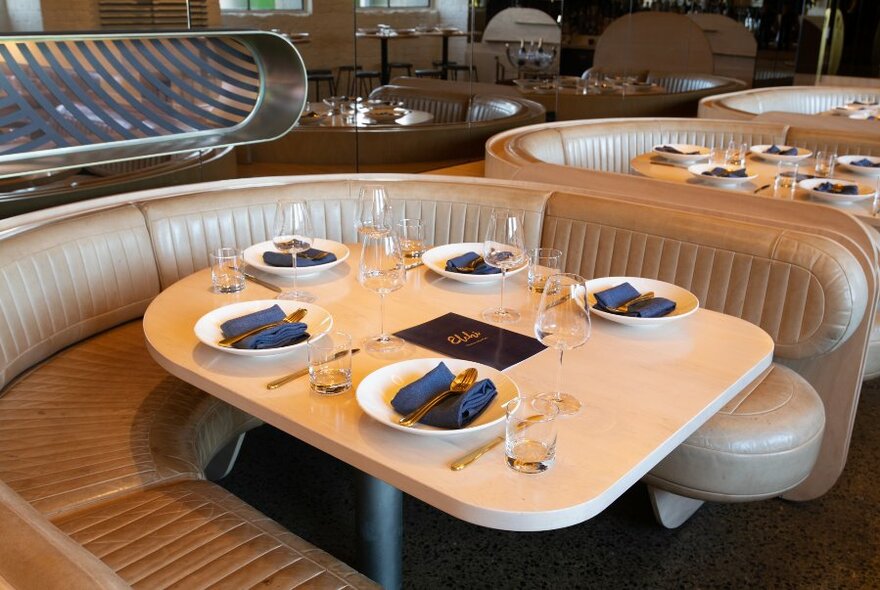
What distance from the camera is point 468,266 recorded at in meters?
2.26

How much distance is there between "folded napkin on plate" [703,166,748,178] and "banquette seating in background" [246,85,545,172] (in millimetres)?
1551

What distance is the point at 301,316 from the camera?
189cm

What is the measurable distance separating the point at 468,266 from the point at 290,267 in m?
0.49

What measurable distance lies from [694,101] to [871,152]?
2971 mm

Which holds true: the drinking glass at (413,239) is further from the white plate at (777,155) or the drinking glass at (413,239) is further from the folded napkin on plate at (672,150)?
the white plate at (777,155)

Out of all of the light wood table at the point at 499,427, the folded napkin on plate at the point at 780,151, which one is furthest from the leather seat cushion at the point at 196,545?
the folded napkin on plate at the point at 780,151

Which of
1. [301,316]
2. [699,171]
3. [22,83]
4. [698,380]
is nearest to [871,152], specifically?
[699,171]

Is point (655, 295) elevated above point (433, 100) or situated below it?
below

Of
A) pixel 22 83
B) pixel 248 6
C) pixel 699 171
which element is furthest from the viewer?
pixel 699 171

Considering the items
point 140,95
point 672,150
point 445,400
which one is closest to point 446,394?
point 445,400

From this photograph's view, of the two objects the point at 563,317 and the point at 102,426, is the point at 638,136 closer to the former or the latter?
the point at 563,317

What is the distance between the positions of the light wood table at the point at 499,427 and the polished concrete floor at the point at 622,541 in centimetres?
42

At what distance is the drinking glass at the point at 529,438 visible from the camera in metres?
1.33

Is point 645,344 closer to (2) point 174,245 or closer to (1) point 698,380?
(1) point 698,380
